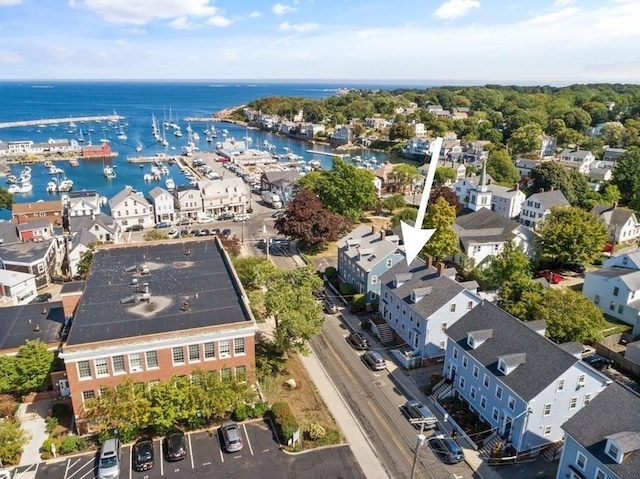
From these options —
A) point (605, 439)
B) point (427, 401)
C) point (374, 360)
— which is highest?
point (605, 439)

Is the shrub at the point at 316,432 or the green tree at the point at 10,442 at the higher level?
the green tree at the point at 10,442

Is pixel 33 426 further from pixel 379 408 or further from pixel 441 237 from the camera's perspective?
pixel 441 237

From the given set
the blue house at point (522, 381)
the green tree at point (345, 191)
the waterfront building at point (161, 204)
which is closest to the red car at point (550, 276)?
the blue house at point (522, 381)

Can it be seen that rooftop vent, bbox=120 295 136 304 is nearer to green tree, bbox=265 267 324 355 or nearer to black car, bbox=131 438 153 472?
green tree, bbox=265 267 324 355

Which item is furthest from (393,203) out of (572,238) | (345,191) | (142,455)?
(142,455)

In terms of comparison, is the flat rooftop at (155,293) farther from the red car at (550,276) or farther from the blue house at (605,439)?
the red car at (550,276)

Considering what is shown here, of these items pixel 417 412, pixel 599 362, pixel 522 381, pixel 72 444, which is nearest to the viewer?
pixel 72 444

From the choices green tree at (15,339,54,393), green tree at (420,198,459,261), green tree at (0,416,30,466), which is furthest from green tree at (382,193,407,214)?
green tree at (0,416,30,466)
